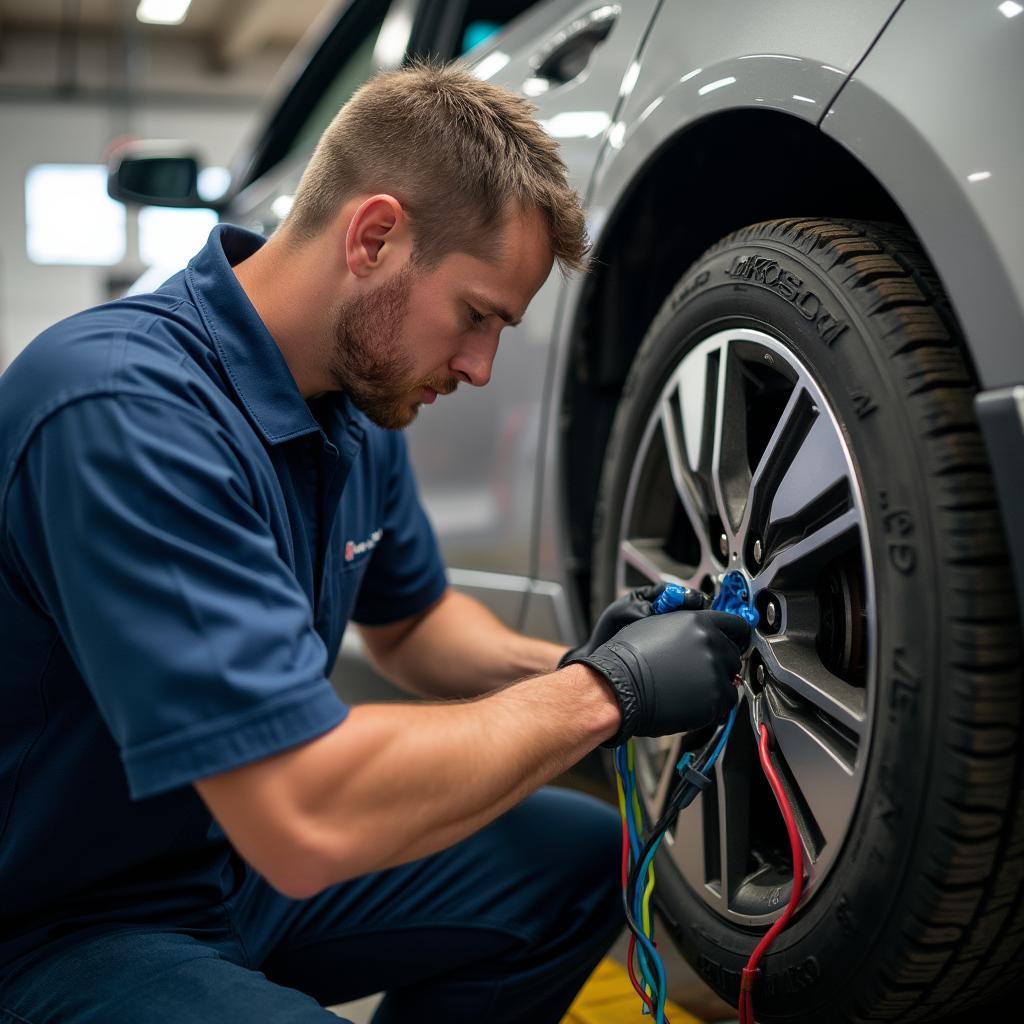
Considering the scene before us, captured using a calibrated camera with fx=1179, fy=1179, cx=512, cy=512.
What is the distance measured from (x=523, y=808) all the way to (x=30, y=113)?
13.0 m

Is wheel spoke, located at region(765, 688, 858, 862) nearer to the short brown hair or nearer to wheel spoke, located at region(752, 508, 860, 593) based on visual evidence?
wheel spoke, located at region(752, 508, 860, 593)

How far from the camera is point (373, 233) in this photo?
121cm

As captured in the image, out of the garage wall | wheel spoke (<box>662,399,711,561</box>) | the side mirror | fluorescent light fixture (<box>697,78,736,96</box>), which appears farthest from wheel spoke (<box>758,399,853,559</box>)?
the garage wall

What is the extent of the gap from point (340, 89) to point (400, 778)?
7.22ft

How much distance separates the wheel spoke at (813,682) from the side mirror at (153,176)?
2.17m

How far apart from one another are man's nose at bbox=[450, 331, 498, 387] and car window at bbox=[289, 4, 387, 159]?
1507 millimetres

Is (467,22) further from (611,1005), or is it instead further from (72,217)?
(72,217)

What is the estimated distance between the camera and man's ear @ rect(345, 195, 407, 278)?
1.20 m

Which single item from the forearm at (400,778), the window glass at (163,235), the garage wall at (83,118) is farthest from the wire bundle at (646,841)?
the window glass at (163,235)

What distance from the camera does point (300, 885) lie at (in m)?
1.01

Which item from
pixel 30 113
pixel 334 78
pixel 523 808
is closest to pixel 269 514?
pixel 523 808

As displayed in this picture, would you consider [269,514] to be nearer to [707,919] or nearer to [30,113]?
[707,919]

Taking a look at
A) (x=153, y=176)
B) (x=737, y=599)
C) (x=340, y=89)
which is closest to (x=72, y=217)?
(x=153, y=176)

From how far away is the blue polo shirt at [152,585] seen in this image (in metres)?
0.97
